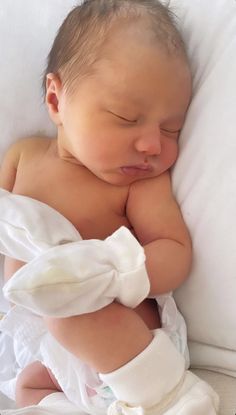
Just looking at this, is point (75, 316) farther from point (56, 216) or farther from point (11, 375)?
point (11, 375)

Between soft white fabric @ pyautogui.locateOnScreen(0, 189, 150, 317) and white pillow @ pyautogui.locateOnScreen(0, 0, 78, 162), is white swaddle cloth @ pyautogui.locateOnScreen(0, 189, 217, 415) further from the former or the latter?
white pillow @ pyautogui.locateOnScreen(0, 0, 78, 162)

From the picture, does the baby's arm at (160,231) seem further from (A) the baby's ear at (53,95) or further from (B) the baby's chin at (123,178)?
(A) the baby's ear at (53,95)

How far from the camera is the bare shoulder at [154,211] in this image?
96 cm

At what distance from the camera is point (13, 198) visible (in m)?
0.99

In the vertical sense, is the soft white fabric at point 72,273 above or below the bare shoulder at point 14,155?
above

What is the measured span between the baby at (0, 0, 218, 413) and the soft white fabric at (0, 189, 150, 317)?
45 millimetres

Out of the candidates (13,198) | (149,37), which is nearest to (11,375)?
(13,198)

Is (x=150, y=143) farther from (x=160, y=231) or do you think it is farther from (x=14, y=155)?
(x=14, y=155)

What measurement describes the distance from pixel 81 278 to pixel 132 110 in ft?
0.98

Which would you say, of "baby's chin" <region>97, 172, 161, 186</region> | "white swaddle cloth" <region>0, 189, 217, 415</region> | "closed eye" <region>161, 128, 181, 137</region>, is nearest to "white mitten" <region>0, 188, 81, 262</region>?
"white swaddle cloth" <region>0, 189, 217, 415</region>

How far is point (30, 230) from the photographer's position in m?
0.90

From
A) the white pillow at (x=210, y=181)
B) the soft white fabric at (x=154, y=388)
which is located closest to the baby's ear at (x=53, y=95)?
the white pillow at (x=210, y=181)

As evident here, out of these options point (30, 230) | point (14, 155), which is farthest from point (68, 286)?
point (14, 155)

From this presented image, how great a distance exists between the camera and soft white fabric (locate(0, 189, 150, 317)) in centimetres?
78
